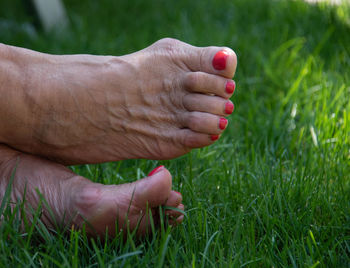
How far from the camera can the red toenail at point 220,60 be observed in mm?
1289

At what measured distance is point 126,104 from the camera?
4.42 feet

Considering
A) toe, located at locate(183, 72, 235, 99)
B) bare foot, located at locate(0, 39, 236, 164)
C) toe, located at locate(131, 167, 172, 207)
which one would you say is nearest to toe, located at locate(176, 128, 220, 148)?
bare foot, located at locate(0, 39, 236, 164)

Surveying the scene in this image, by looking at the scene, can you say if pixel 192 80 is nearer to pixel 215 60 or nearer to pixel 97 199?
pixel 215 60

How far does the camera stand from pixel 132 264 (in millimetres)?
991

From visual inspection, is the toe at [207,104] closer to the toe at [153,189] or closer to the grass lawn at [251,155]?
the grass lawn at [251,155]

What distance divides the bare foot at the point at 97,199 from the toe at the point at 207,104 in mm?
269

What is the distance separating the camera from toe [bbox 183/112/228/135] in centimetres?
132

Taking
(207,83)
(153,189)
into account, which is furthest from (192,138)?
(153,189)

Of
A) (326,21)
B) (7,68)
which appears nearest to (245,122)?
(7,68)

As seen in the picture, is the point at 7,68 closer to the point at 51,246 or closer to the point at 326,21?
the point at 51,246

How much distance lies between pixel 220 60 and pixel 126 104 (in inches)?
11.1

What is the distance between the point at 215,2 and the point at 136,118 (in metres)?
1.96

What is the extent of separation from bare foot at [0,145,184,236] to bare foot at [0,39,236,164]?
0.14 meters

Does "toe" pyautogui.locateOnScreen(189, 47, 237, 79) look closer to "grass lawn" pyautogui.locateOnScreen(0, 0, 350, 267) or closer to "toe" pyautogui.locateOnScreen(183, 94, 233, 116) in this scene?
"toe" pyautogui.locateOnScreen(183, 94, 233, 116)
